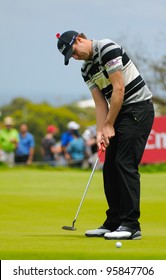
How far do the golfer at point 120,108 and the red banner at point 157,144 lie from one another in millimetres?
16876

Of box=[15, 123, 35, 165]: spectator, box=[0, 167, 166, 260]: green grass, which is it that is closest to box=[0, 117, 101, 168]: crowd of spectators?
box=[15, 123, 35, 165]: spectator

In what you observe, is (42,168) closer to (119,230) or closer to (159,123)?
(159,123)

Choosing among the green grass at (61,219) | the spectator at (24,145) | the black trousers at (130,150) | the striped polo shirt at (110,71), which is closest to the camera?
the green grass at (61,219)

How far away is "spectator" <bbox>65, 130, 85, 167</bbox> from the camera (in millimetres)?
26500

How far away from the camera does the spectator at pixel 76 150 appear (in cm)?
2650

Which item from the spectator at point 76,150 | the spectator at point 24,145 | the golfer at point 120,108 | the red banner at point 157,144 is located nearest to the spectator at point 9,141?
the spectator at point 24,145

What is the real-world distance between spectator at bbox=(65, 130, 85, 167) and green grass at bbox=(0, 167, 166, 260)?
203 cm

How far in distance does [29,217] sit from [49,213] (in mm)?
826

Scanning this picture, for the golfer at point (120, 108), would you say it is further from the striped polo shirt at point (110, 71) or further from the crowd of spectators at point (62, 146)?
the crowd of spectators at point (62, 146)

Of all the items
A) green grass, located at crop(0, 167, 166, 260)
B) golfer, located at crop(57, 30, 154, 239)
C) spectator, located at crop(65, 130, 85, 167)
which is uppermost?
spectator, located at crop(65, 130, 85, 167)

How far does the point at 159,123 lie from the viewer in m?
26.2

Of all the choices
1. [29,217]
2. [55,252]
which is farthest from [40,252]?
[29,217]

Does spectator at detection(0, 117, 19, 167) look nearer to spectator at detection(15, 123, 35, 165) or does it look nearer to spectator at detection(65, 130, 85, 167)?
spectator at detection(15, 123, 35, 165)

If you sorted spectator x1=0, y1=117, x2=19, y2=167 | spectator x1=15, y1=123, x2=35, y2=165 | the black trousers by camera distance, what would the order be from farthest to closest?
spectator x1=15, y1=123, x2=35, y2=165
spectator x1=0, y1=117, x2=19, y2=167
the black trousers
